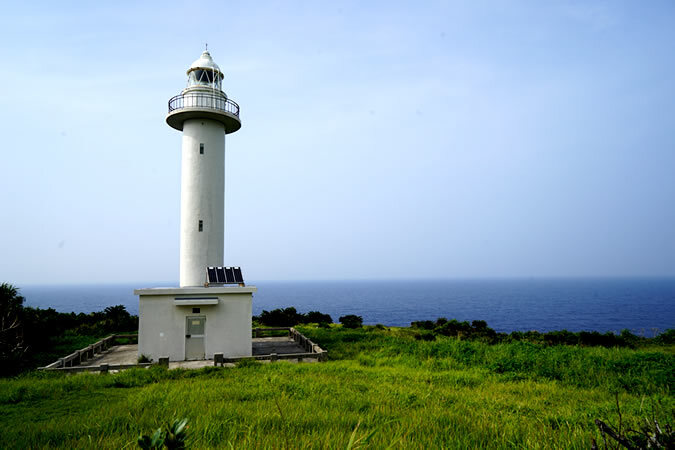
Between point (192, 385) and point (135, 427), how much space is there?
14.7 ft

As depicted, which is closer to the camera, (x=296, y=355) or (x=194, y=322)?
(x=296, y=355)

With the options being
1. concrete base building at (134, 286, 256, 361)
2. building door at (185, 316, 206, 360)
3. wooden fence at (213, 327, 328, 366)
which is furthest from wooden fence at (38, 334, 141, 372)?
wooden fence at (213, 327, 328, 366)

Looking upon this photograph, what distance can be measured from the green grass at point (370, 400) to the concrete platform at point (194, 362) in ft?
9.05

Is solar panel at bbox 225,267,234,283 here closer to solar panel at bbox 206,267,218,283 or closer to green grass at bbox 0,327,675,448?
solar panel at bbox 206,267,218,283

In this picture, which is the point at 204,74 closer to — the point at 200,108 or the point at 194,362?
the point at 200,108

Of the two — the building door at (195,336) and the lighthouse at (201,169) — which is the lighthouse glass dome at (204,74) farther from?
the building door at (195,336)

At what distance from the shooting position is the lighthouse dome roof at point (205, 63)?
62.3ft

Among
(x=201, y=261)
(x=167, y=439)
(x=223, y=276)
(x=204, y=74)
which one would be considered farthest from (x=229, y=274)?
(x=167, y=439)

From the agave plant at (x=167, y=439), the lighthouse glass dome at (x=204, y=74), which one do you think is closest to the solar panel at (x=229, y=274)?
the lighthouse glass dome at (x=204, y=74)

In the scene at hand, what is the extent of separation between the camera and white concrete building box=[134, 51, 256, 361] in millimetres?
14742

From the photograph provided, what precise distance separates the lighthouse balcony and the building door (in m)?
9.54

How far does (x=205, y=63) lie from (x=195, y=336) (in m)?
13.4

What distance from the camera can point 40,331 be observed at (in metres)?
17.4

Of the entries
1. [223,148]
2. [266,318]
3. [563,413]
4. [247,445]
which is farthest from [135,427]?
[266,318]
